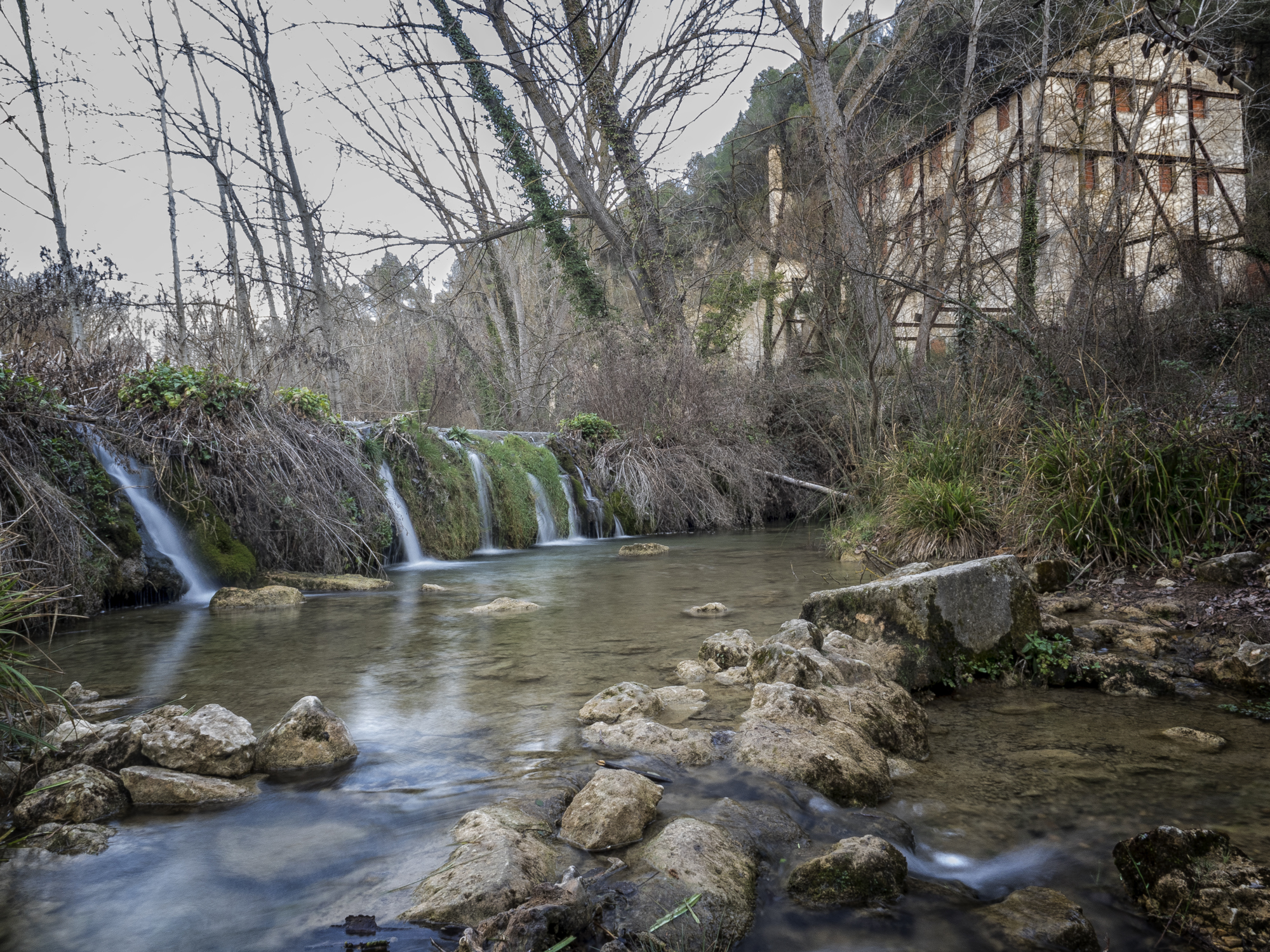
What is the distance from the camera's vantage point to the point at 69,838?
2051 millimetres

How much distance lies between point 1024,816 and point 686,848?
112 centimetres

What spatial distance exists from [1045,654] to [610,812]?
2510 millimetres

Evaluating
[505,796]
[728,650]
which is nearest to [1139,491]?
[728,650]

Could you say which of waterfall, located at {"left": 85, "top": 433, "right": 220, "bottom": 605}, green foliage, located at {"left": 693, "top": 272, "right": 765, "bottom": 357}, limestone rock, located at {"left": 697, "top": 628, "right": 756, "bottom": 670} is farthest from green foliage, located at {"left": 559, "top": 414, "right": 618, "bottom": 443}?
limestone rock, located at {"left": 697, "top": 628, "right": 756, "bottom": 670}

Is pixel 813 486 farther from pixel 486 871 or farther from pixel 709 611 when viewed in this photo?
pixel 486 871

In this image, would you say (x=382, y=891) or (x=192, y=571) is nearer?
(x=382, y=891)

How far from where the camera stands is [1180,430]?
464 cm

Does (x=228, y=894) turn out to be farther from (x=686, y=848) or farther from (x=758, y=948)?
(x=758, y=948)

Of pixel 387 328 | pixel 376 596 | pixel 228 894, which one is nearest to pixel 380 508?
pixel 376 596

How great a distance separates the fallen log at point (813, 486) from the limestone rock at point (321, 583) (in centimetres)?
492

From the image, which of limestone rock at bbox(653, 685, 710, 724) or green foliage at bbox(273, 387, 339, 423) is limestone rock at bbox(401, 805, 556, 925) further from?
green foliage at bbox(273, 387, 339, 423)

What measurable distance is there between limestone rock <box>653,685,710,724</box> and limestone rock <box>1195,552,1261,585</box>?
324cm

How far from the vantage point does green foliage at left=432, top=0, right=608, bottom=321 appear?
517 inches

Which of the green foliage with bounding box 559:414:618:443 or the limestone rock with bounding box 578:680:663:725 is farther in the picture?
the green foliage with bounding box 559:414:618:443
